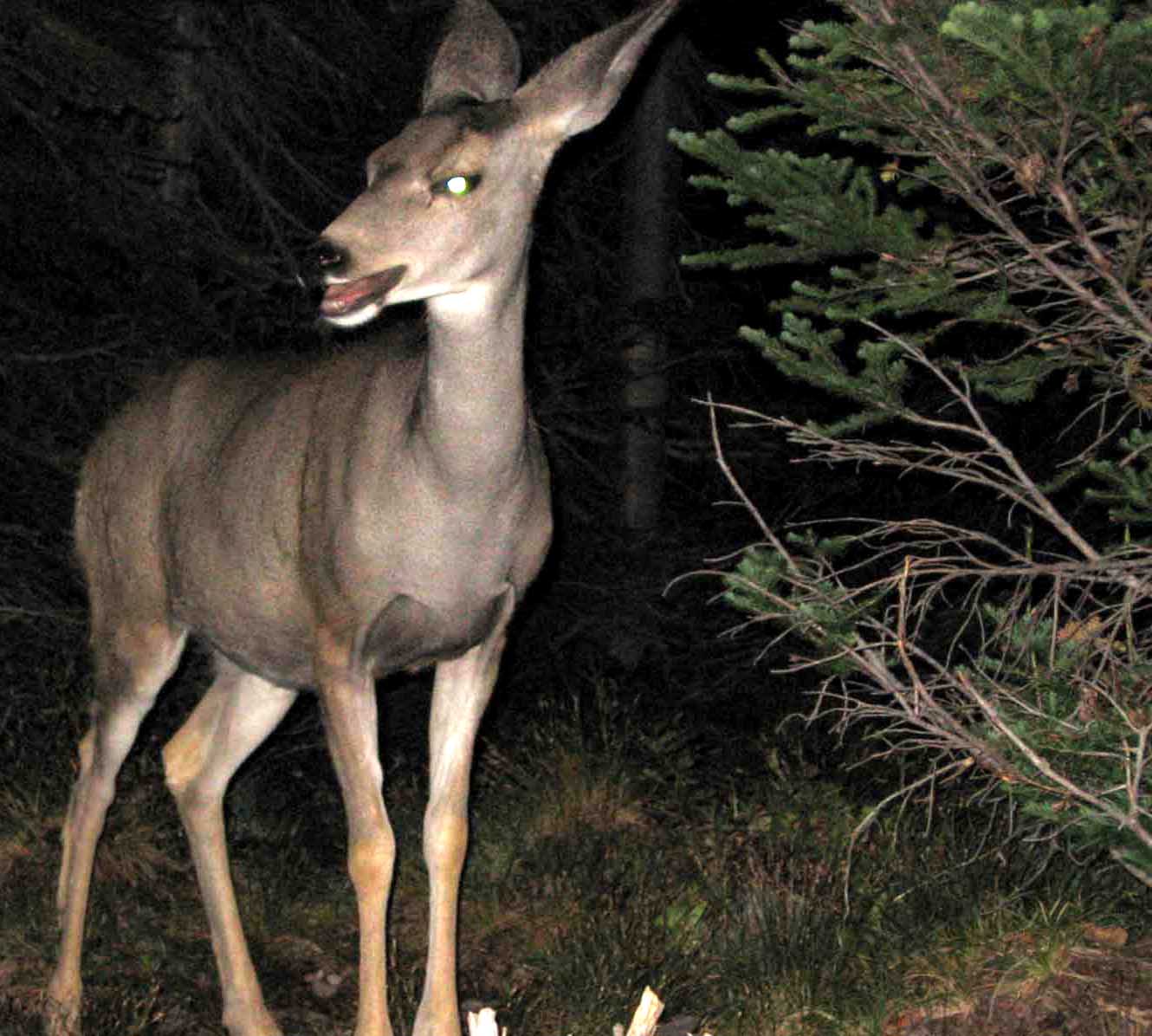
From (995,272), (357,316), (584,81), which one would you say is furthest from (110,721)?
(995,272)

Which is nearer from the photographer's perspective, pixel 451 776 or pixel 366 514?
pixel 366 514

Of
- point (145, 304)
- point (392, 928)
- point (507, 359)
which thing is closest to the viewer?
point (507, 359)

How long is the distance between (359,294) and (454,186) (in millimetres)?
474

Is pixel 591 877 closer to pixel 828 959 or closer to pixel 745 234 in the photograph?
pixel 828 959

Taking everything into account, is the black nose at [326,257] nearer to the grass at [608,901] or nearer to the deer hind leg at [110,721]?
the deer hind leg at [110,721]

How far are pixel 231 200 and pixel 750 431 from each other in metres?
3.07

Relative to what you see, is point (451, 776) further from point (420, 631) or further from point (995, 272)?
point (995, 272)

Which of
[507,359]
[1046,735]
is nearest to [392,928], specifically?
[507,359]

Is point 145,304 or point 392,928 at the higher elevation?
point 145,304

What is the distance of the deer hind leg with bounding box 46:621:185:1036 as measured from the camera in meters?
6.79

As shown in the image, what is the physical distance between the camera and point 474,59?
6.57 meters

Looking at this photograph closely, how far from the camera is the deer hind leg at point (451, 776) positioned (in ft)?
20.2

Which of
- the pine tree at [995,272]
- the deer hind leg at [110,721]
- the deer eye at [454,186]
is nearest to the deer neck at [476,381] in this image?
the deer eye at [454,186]

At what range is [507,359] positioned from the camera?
227 inches
